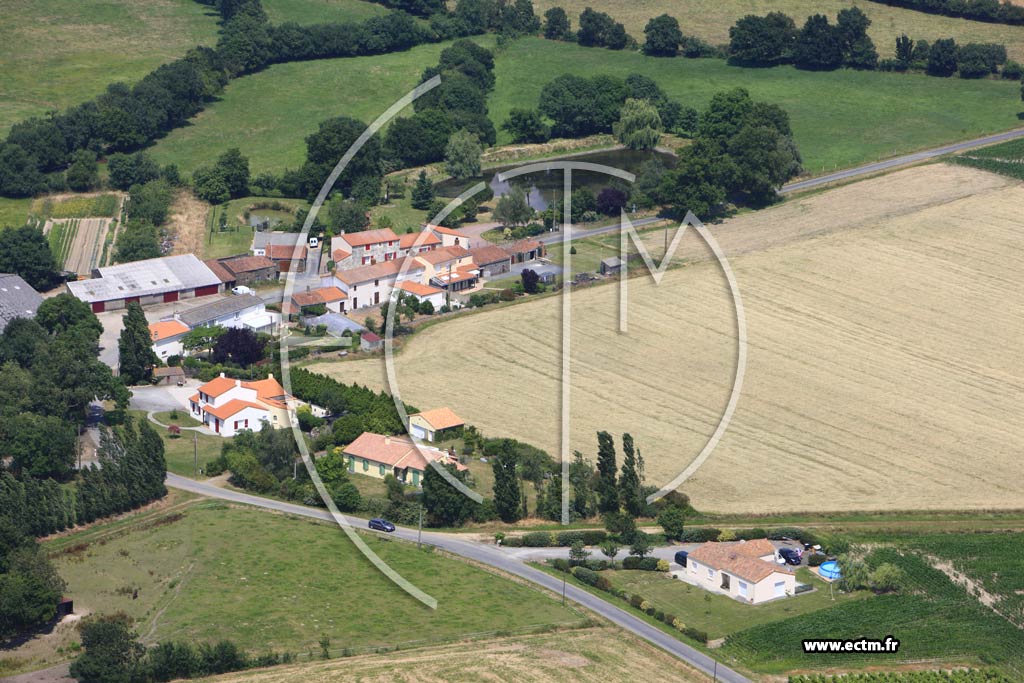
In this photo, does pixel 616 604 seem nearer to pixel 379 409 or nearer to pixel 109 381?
pixel 379 409

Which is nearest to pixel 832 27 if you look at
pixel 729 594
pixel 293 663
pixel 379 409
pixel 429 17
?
pixel 429 17

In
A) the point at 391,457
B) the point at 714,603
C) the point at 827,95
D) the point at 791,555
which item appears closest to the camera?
the point at 714,603

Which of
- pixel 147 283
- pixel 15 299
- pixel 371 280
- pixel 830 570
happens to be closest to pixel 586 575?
pixel 830 570

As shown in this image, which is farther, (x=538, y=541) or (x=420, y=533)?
(x=420, y=533)

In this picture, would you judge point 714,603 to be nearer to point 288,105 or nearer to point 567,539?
point 567,539

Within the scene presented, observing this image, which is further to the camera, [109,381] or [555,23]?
[555,23]
